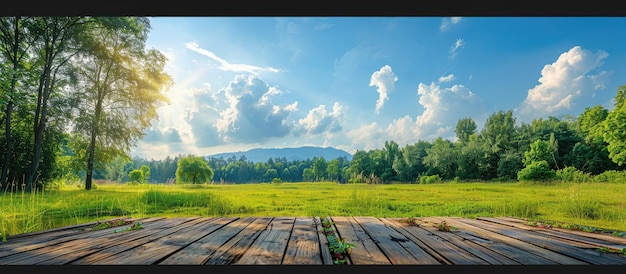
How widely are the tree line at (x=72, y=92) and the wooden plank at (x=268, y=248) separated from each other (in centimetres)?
907

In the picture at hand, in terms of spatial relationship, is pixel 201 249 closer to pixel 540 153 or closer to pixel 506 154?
pixel 540 153

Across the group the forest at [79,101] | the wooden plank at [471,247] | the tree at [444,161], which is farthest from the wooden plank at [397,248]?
the tree at [444,161]

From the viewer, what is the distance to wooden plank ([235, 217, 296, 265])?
6.61ft

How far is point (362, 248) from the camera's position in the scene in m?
2.35

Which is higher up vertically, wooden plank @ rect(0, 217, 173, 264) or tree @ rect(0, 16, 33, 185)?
tree @ rect(0, 16, 33, 185)

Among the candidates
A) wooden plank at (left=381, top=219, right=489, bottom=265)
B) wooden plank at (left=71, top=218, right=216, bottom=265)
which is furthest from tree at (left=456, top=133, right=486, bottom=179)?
wooden plank at (left=71, top=218, right=216, bottom=265)

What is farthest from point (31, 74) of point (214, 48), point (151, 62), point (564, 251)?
point (564, 251)

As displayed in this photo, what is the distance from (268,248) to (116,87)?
1434cm

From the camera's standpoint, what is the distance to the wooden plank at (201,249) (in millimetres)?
2025

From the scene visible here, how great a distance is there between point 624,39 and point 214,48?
10.3 meters

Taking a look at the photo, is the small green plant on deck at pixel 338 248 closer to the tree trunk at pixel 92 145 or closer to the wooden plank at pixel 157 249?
the wooden plank at pixel 157 249

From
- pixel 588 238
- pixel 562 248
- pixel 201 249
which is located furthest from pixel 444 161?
pixel 201 249

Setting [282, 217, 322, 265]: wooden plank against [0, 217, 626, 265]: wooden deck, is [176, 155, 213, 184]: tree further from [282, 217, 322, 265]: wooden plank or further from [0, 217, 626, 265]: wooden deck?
[282, 217, 322, 265]: wooden plank
